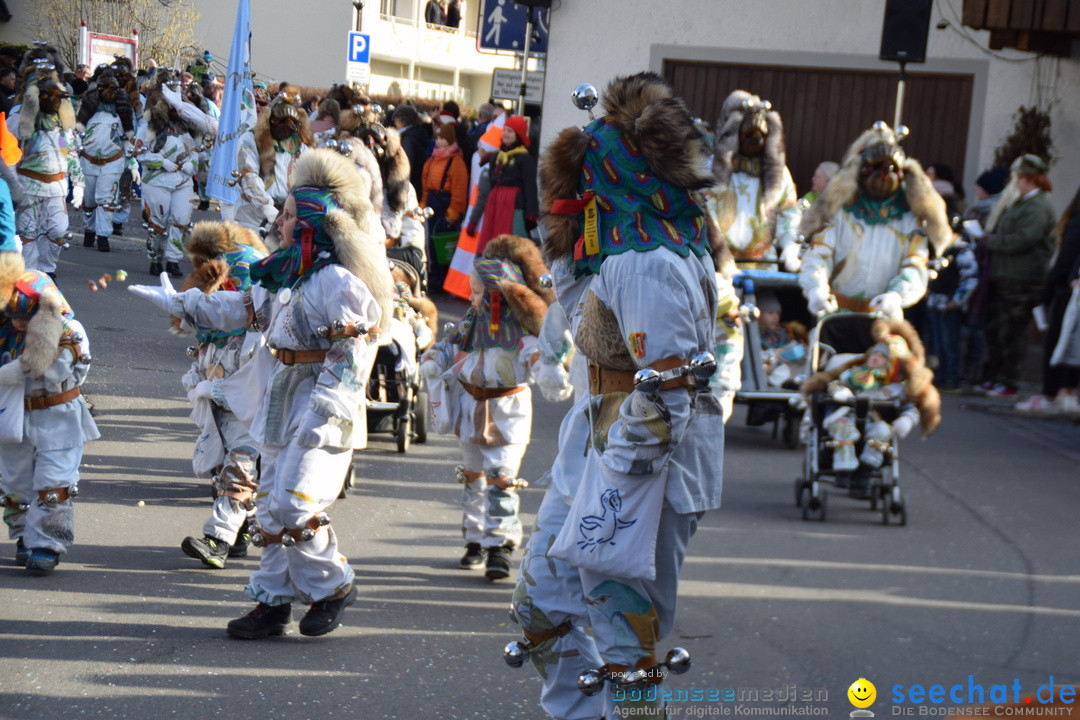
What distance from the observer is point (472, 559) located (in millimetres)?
6680

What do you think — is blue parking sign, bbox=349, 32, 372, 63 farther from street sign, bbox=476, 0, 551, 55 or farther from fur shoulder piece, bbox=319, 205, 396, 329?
fur shoulder piece, bbox=319, 205, 396, 329

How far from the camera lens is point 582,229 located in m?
3.98

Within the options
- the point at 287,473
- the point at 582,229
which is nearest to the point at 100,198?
the point at 287,473

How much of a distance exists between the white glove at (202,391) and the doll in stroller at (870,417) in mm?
3479

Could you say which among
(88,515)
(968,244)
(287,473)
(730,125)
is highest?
(730,125)

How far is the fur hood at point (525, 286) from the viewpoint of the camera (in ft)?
21.6

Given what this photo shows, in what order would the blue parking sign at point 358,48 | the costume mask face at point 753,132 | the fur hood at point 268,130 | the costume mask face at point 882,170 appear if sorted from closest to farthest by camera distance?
the costume mask face at point 882,170 < the costume mask face at point 753,132 < the fur hood at point 268,130 < the blue parking sign at point 358,48

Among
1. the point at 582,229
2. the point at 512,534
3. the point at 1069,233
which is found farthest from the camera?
the point at 1069,233

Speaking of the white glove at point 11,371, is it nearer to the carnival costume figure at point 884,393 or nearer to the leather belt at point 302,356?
the leather belt at point 302,356

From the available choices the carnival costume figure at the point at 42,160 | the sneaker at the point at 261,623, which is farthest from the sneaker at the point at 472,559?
the carnival costume figure at the point at 42,160

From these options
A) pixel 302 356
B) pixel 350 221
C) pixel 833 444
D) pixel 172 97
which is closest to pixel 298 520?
pixel 302 356

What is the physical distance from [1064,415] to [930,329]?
1.71 metres

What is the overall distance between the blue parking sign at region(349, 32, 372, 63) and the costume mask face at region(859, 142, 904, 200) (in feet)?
43.6

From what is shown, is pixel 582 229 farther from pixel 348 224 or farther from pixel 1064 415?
pixel 1064 415
